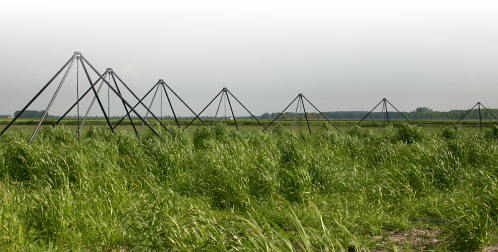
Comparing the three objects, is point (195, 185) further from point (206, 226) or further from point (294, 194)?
point (206, 226)

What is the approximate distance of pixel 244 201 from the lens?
5250 millimetres

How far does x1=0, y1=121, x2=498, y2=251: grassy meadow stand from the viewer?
4133 mm

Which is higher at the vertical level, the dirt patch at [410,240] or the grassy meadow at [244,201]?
the grassy meadow at [244,201]

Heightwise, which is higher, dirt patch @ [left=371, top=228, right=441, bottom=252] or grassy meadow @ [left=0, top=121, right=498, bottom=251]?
grassy meadow @ [left=0, top=121, right=498, bottom=251]

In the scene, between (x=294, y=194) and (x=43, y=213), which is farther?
(x=294, y=194)

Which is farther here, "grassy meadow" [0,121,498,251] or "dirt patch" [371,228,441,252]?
"dirt patch" [371,228,441,252]

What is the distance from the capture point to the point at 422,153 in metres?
9.78

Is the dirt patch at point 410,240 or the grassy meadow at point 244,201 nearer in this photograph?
the grassy meadow at point 244,201

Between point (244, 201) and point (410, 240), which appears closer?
point (410, 240)

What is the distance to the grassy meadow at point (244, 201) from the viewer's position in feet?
13.6

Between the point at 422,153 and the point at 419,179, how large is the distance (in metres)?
2.16

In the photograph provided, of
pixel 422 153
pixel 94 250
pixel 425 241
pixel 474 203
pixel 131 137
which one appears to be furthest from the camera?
pixel 131 137

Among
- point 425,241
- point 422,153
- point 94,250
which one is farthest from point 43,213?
A: point 422,153

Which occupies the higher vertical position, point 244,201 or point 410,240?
Answer: point 244,201
